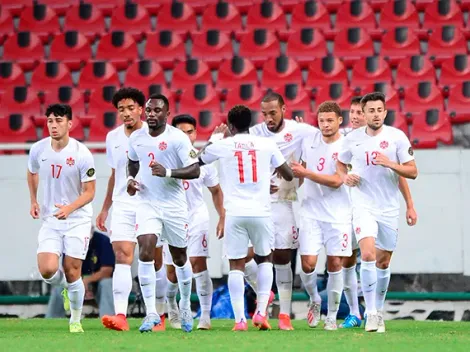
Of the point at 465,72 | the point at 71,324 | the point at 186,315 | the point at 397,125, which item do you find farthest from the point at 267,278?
the point at 465,72

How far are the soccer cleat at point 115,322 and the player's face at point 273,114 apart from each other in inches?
94.0

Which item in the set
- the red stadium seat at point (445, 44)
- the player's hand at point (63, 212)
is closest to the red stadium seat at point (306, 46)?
the red stadium seat at point (445, 44)

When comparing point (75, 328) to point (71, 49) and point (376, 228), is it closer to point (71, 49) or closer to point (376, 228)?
point (376, 228)

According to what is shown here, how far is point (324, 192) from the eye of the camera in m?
11.3

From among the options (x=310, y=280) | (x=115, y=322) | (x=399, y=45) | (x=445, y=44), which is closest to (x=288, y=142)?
(x=310, y=280)

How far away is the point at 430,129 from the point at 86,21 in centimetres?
645

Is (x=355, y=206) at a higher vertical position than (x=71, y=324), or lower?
higher

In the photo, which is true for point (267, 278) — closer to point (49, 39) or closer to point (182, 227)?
point (182, 227)

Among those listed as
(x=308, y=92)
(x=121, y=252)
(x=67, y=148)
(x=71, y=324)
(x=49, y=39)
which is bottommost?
(x=71, y=324)

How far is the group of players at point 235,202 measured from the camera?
10125 mm

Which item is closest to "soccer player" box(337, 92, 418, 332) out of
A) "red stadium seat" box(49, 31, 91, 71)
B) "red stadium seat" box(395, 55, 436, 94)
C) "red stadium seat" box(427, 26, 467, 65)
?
"red stadium seat" box(395, 55, 436, 94)

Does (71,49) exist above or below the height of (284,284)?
above

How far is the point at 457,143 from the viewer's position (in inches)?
601

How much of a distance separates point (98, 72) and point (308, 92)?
3.42m
